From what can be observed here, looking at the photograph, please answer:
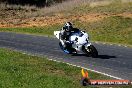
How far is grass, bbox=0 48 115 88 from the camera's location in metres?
14.5

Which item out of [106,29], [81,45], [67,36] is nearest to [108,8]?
[106,29]

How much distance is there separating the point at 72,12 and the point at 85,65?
36926 mm

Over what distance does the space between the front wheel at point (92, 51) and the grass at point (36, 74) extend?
3462 millimetres

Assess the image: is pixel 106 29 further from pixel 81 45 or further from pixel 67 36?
pixel 81 45

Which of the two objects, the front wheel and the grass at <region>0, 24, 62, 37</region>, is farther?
the grass at <region>0, 24, 62, 37</region>

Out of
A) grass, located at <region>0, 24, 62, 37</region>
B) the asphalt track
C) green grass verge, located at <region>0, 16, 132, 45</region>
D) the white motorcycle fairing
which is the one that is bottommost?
grass, located at <region>0, 24, 62, 37</region>

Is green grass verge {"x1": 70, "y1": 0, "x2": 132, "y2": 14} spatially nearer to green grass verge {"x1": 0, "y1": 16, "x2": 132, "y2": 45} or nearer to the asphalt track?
green grass verge {"x1": 0, "y1": 16, "x2": 132, "y2": 45}

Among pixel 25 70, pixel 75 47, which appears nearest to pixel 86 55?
pixel 75 47

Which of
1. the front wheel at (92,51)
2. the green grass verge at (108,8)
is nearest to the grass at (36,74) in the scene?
the front wheel at (92,51)

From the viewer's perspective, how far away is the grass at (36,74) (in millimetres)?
14500

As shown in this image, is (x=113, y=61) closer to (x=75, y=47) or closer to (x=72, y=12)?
(x=75, y=47)

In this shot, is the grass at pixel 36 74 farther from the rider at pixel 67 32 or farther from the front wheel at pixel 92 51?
the rider at pixel 67 32

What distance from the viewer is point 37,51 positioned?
84.5ft

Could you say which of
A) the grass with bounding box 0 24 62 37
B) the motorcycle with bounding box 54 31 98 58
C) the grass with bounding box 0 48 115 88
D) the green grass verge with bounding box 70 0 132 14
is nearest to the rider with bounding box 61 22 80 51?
the motorcycle with bounding box 54 31 98 58
